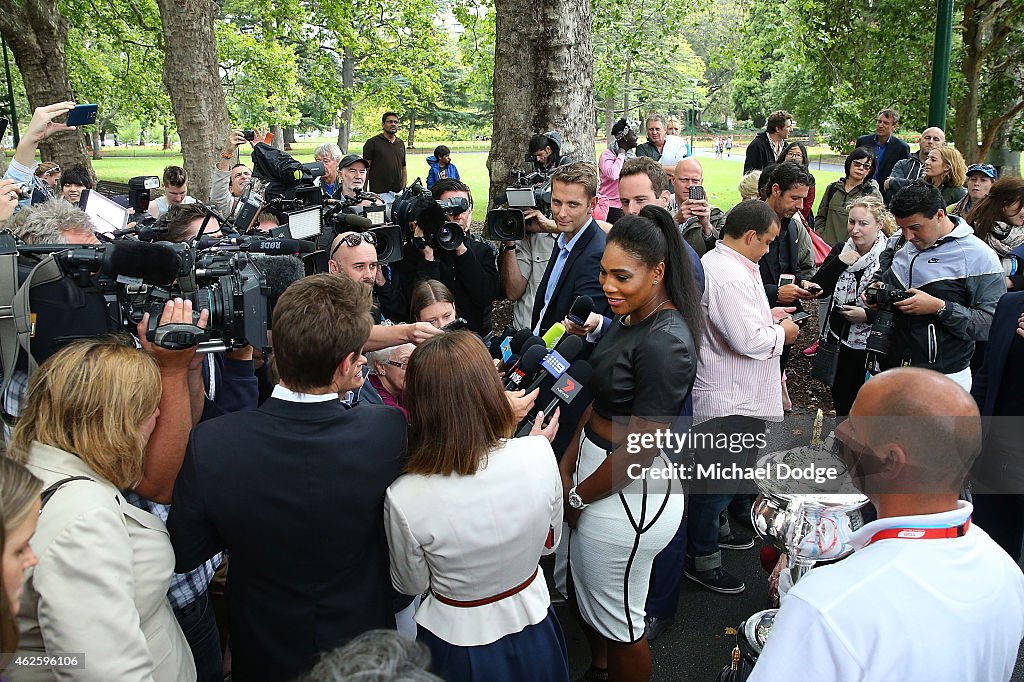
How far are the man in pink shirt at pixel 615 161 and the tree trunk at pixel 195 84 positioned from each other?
239 inches

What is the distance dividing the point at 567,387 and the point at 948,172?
6.17 m

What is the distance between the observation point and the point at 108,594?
6.19 ft

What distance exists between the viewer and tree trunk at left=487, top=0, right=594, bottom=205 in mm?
6844

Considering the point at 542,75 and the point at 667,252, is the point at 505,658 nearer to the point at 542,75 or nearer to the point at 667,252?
the point at 667,252

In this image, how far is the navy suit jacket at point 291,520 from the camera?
214cm

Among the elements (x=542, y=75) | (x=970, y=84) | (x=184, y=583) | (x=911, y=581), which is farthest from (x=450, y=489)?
(x=970, y=84)

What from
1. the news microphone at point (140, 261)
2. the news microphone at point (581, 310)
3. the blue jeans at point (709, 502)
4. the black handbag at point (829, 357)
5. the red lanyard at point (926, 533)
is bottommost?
the blue jeans at point (709, 502)

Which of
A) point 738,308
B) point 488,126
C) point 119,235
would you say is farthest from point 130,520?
point 488,126

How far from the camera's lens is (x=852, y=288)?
5.20m

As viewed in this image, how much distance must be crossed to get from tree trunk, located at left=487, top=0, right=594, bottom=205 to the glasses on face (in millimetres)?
3572

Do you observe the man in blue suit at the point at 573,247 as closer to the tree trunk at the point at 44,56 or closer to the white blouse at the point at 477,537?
the white blouse at the point at 477,537

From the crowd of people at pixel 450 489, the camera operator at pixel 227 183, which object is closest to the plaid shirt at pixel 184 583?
the crowd of people at pixel 450 489

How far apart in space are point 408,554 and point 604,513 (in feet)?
3.02

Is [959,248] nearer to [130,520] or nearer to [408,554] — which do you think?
[408,554]
